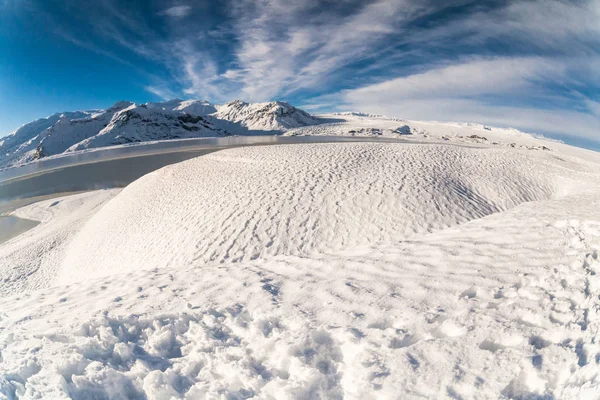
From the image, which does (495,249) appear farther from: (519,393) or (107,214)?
(107,214)

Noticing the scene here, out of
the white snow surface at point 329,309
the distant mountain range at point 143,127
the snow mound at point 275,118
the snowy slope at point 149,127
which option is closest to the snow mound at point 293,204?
the white snow surface at point 329,309

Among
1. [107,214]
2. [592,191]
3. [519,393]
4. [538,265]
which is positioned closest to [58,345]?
[519,393]

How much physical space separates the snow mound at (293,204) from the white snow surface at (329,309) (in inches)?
2.8

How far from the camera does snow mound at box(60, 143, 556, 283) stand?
6797 mm

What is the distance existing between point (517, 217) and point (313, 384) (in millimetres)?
5878

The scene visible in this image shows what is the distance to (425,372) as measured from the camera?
7.11 feet

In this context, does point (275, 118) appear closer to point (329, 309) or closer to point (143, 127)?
point (143, 127)

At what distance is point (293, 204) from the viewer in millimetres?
7871

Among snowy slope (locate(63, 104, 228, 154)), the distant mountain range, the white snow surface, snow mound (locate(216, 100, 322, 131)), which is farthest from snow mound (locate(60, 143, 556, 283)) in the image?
snow mound (locate(216, 100, 322, 131))

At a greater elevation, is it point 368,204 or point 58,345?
point 368,204

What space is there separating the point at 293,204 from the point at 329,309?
4883 millimetres

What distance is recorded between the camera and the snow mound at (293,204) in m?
6.80

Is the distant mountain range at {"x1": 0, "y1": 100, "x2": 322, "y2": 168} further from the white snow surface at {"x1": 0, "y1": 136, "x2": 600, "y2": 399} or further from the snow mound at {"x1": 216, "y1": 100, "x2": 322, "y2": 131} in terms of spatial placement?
the white snow surface at {"x1": 0, "y1": 136, "x2": 600, "y2": 399}

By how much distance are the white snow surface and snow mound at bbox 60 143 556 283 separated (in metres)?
0.07
